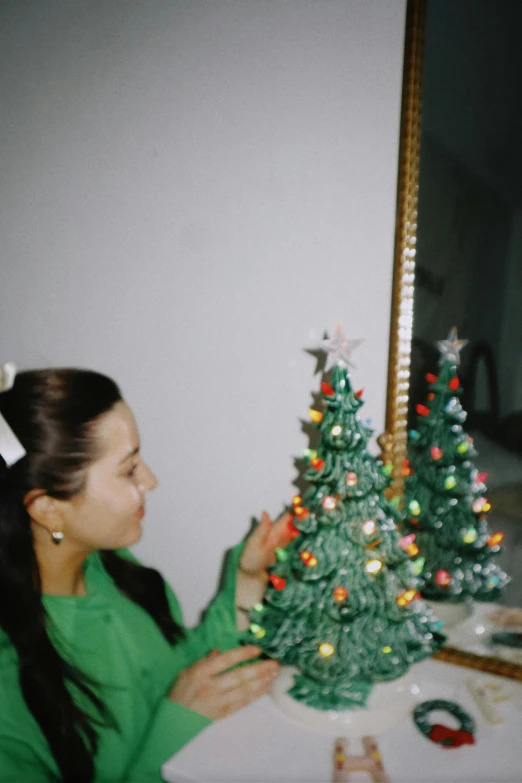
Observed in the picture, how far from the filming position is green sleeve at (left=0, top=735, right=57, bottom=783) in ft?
2.92

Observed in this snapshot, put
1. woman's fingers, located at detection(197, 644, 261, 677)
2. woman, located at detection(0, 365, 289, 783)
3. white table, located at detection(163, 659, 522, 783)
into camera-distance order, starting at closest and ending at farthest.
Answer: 1. white table, located at detection(163, 659, 522, 783)
2. woman, located at detection(0, 365, 289, 783)
3. woman's fingers, located at detection(197, 644, 261, 677)

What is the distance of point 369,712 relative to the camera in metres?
0.95

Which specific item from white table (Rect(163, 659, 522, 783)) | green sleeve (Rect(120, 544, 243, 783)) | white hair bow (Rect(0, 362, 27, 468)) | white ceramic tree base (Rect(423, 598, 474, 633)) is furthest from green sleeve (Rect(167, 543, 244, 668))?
white hair bow (Rect(0, 362, 27, 468))

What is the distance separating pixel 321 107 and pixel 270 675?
1.16 meters

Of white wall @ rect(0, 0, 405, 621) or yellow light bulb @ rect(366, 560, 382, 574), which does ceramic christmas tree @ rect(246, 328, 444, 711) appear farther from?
white wall @ rect(0, 0, 405, 621)

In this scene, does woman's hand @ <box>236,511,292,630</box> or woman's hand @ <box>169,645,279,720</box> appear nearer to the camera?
woman's hand @ <box>169,645,279,720</box>

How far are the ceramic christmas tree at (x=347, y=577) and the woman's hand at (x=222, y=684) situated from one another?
0.41 feet

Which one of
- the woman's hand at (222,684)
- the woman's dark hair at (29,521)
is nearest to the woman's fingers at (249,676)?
the woman's hand at (222,684)

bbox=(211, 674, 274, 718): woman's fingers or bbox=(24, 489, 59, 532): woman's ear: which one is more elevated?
bbox=(24, 489, 59, 532): woman's ear

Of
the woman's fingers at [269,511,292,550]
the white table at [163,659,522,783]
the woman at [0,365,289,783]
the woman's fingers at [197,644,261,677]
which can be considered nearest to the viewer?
the white table at [163,659,522,783]

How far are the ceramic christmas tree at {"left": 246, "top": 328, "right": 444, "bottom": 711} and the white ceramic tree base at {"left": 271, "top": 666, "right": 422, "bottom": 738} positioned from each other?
15 millimetres

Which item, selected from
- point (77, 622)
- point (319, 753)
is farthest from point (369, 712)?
point (77, 622)

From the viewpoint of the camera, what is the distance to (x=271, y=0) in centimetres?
111

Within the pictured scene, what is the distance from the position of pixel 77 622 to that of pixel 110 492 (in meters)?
0.28
